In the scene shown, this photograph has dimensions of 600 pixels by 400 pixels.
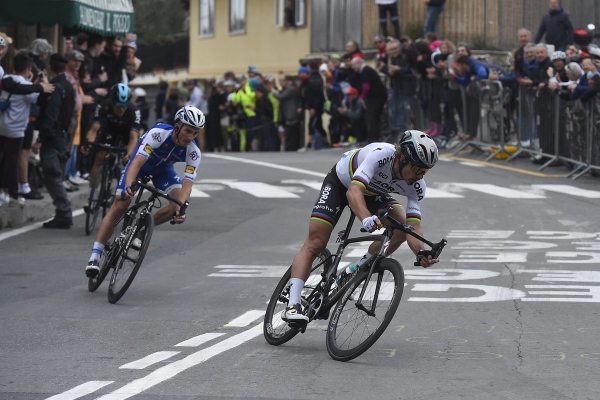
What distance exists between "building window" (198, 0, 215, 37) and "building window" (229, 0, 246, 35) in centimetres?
175

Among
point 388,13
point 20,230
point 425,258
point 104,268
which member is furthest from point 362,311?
point 388,13

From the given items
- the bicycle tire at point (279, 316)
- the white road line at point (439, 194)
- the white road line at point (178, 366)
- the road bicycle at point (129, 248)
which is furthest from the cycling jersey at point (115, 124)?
the bicycle tire at point (279, 316)

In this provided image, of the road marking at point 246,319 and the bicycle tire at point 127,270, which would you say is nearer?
the road marking at point 246,319

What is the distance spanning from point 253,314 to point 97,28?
1143 centimetres

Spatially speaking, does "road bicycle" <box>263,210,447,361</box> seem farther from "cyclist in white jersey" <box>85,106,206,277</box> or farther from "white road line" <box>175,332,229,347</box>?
Answer: "cyclist in white jersey" <box>85,106,206,277</box>

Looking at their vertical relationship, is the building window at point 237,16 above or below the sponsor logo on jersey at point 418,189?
above

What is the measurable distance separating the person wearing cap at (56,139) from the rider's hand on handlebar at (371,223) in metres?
8.98

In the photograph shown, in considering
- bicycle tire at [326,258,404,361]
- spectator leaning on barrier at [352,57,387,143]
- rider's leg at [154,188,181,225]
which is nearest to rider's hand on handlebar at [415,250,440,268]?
bicycle tire at [326,258,404,361]

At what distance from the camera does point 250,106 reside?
3528 cm

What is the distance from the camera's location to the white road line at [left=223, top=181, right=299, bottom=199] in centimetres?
2111

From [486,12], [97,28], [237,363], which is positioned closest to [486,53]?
[486,12]

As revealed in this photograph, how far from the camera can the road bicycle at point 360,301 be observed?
29.9 ft

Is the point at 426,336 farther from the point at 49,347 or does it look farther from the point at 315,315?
the point at 49,347

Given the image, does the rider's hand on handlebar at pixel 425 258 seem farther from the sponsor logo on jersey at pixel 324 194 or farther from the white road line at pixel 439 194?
the white road line at pixel 439 194
